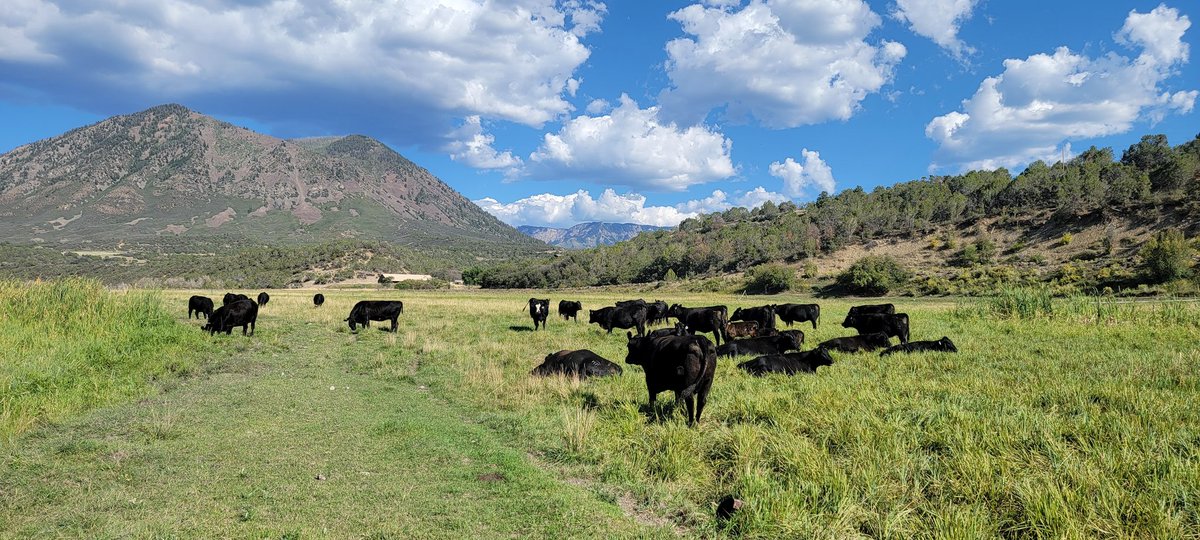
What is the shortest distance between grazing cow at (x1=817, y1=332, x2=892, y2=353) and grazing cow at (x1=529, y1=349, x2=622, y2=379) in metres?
6.02

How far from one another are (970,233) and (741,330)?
2529 inches

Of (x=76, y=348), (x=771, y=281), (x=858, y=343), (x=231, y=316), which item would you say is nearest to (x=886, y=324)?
(x=858, y=343)

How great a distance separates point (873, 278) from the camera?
5312 centimetres

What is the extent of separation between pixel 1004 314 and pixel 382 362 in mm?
21445

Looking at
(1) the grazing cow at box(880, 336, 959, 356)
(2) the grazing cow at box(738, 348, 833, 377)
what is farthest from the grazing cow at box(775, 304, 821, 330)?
(2) the grazing cow at box(738, 348, 833, 377)

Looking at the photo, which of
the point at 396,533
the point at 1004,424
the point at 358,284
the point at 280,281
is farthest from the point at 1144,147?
the point at 280,281

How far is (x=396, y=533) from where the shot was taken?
479 centimetres

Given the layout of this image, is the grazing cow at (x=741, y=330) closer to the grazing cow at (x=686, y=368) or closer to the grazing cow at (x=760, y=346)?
the grazing cow at (x=760, y=346)

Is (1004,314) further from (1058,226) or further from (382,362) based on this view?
(1058,226)

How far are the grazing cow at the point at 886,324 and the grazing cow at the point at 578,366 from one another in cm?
890

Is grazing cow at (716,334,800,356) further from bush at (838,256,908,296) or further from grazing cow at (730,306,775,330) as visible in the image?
bush at (838,256,908,296)

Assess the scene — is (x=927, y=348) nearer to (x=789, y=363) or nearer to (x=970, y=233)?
(x=789, y=363)

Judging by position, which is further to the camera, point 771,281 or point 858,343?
point 771,281

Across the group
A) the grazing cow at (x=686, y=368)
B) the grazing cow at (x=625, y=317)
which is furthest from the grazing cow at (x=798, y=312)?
the grazing cow at (x=686, y=368)
